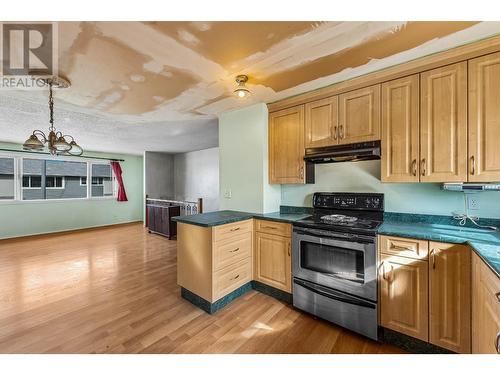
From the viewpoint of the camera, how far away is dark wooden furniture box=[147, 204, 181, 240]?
5109 mm

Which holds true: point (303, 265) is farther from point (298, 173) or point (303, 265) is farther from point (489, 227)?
point (489, 227)

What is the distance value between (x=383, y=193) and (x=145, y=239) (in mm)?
5007

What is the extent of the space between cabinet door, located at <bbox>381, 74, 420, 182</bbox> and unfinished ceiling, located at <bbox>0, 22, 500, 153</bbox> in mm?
238

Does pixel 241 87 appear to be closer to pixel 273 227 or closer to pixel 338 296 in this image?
pixel 273 227

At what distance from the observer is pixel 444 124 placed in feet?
5.48

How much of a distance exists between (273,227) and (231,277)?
28.1 inches

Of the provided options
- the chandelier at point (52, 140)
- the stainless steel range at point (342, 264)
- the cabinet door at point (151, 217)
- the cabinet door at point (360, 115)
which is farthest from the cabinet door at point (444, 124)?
the cabinet door at point (151, 217)

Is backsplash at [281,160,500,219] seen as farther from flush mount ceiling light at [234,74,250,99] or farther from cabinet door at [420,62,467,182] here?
flush mount ceiling light at [234,74,250,99]

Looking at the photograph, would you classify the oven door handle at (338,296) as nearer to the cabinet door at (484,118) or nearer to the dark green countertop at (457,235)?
the dark green countertop at (457,235)

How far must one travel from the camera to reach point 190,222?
221cm

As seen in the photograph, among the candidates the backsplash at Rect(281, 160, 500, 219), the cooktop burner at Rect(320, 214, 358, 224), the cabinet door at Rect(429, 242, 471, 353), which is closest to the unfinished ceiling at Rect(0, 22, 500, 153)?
the backsplash at Rect(281, 160, 500, 219)

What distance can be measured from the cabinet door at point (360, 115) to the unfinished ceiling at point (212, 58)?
0.20m
